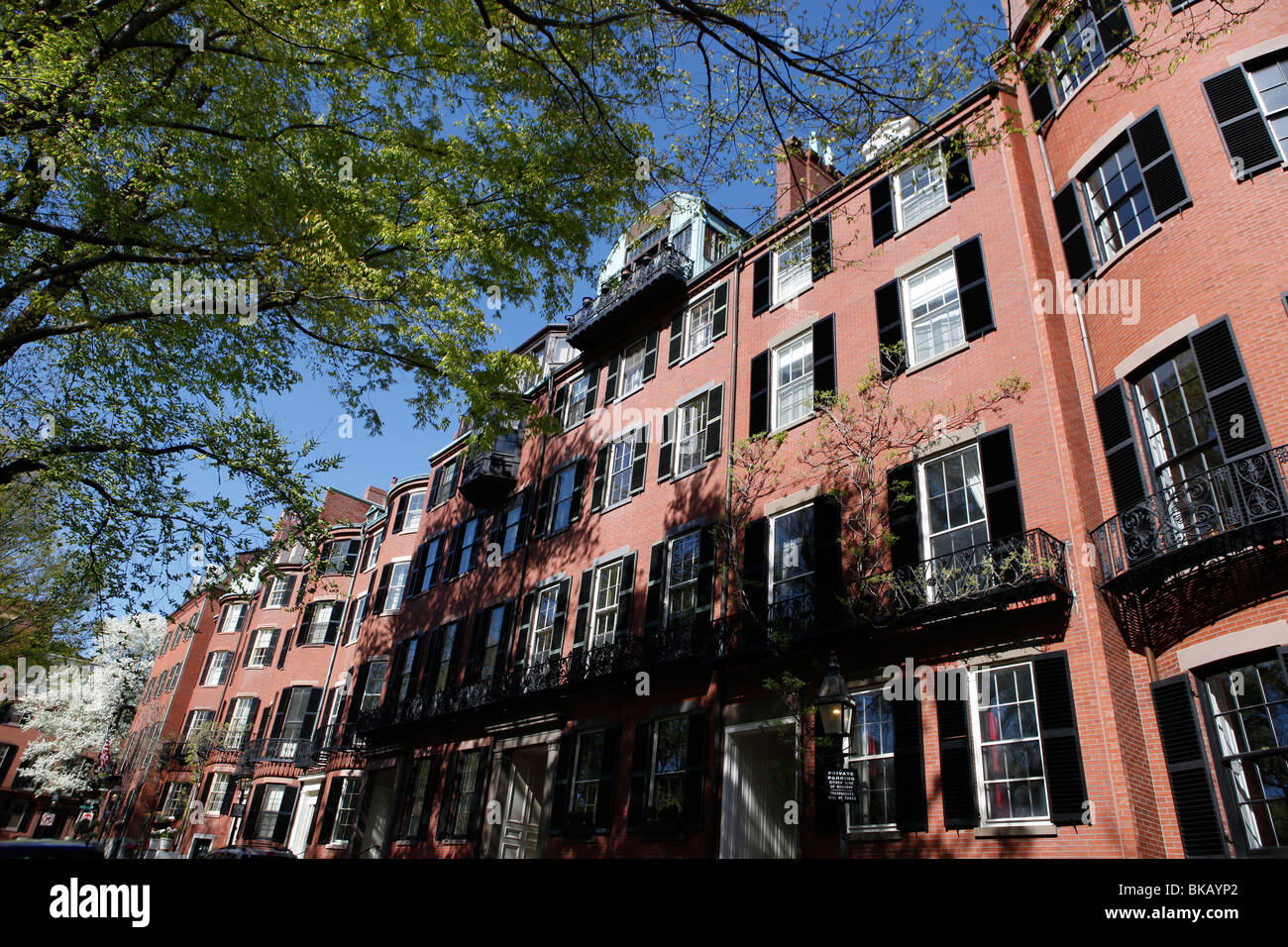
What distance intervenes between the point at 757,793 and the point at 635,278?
15.3 metres

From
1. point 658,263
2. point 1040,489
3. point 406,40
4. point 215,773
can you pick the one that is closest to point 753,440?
point 1040,489

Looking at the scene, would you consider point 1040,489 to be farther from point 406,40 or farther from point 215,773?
point 215,773

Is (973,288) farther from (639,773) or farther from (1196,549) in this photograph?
(639,773)

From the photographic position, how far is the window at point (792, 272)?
1852 cm

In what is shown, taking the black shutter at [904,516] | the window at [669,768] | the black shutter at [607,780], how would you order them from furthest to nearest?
the black shutter at [607,780] → the window at [669,768] → the black shutter at [904,516]

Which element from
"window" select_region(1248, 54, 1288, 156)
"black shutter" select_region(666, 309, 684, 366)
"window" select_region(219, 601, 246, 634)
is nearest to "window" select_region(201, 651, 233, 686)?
"window" select_region(219, 601, 246, 634)

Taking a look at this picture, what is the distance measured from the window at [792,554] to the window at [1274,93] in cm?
909

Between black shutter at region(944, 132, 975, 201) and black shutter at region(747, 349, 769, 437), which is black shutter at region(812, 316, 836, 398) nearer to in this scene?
black shutter at region(747, 349, 769, 437)

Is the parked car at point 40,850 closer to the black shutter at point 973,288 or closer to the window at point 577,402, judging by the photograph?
the black shutter at point 973,288

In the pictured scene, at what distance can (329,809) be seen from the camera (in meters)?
27.8

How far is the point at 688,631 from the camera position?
16484mm

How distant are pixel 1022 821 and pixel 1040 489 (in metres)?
4.80

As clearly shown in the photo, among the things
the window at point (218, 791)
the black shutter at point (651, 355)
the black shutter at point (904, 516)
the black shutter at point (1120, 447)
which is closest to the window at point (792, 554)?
the black shutter at point (904, 516)

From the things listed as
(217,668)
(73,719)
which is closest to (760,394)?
(217,668)
